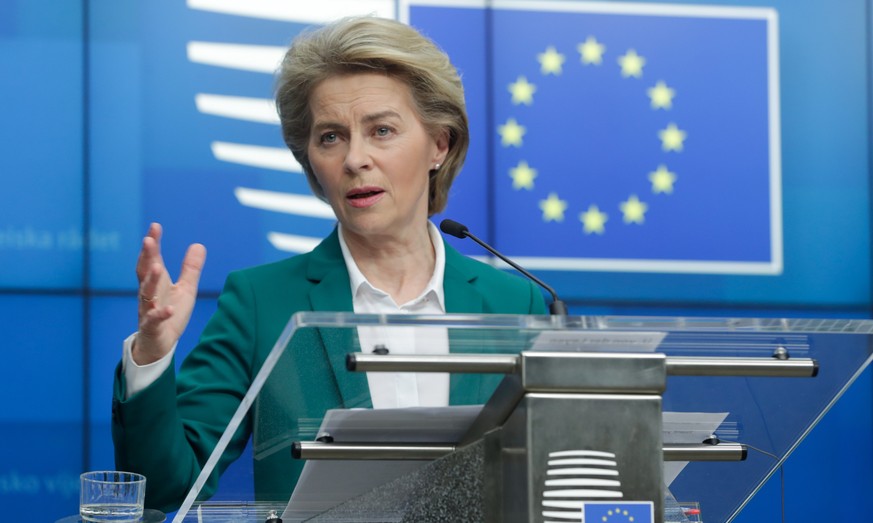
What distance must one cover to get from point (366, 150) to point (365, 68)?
14 cm

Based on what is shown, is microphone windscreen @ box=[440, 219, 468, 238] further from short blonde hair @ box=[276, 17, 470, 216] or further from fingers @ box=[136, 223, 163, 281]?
fingers @ box=[136, 223, 163, 281]

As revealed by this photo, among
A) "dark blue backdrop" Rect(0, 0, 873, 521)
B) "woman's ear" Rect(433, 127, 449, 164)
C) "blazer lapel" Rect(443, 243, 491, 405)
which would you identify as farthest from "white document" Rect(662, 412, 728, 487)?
"dark blue backdrop" Rect(0, 0, 873, 521)

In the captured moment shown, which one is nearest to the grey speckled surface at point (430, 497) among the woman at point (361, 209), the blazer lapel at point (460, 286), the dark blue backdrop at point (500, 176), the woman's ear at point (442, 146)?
the woman at point (361, 209)

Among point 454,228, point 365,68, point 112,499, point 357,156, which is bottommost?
point 112,499

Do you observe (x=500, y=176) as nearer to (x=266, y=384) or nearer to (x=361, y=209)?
(x=361, y=209)

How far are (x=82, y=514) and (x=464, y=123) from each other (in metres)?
1.28

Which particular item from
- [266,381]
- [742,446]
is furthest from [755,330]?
[266,381]

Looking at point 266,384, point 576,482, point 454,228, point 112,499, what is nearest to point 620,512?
point 576,482

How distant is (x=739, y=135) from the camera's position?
12.8ft

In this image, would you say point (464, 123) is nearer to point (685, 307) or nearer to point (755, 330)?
point (755, 330)

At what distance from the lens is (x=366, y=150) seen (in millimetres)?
2186

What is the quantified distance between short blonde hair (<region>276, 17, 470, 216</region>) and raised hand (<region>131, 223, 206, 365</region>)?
26.6 inches

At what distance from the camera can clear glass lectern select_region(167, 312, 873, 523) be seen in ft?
3.80

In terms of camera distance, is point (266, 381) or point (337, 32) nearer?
point (266, 381)
